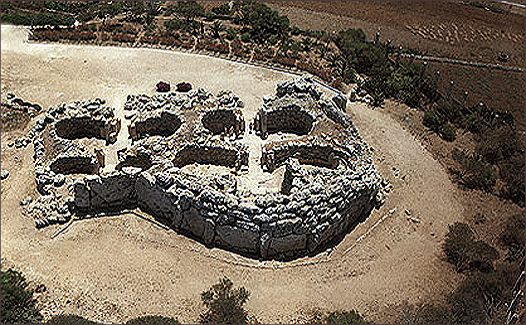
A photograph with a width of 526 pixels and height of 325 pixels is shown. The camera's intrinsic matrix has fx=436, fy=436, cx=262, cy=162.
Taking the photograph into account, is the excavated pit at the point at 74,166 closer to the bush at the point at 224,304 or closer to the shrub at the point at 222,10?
the bush at the point at 224,304

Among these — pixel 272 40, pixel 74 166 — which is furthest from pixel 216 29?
pixel 74 166

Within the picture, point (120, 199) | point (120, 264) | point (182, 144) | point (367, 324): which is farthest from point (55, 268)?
point (367, 324)

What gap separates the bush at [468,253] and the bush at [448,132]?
996 centimetres

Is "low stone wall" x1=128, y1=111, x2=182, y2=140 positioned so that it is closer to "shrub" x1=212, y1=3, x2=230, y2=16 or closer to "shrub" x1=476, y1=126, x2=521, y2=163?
"shrub" x1=476, y1=126, x2=521, y2=163

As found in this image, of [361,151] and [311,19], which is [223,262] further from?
[311,19]

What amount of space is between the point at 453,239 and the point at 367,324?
24.9 ft

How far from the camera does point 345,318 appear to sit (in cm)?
1831

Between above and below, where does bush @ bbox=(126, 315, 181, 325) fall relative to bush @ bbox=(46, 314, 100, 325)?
above

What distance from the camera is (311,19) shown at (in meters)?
48.3

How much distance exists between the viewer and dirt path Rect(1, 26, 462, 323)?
64.0ft

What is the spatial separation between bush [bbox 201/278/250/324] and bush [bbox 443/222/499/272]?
35.2ft

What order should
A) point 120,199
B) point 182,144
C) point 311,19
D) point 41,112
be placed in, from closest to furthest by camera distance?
point 120,199 → point 182,144 → point 41,112 → point 311,19

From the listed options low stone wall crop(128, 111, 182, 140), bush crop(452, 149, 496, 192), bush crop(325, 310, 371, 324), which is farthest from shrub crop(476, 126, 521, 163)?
low stone wall crop(128, 111, 182, 140)

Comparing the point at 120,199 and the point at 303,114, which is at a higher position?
the point at 303,114
